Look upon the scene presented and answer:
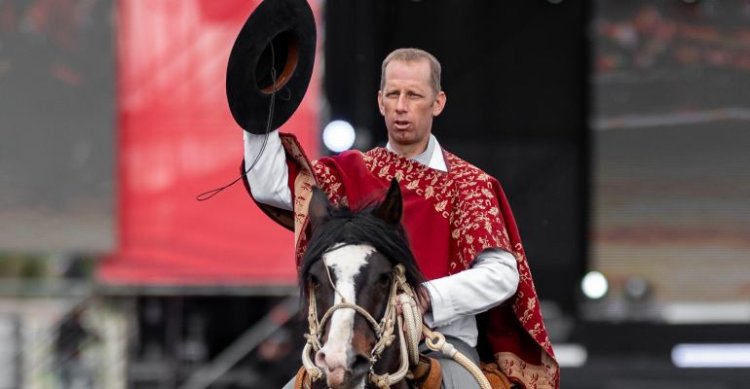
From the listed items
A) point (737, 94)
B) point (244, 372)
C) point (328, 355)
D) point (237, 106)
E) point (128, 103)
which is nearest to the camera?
point (328, 355)

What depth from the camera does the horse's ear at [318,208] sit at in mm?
4203

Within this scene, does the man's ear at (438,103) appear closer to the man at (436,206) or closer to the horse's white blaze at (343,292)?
the man at (436,206)

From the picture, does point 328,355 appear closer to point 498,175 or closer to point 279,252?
point 498,175

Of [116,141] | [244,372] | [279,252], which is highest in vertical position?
[116,141]

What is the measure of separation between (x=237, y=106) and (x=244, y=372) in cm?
821

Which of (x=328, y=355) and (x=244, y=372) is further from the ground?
(x=328, y=355)

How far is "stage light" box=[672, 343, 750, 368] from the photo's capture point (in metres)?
8.20

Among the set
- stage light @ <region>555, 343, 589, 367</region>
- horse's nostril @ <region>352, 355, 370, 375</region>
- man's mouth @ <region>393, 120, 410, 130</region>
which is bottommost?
stage light @ <region>555, 343, 589, 367</region>

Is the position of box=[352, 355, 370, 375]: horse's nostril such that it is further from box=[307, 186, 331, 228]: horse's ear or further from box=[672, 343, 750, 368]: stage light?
box=[672, 343, 750, 368]: stage light

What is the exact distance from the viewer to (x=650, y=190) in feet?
27.5

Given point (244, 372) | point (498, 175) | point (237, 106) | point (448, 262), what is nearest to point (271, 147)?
point (237, 106)

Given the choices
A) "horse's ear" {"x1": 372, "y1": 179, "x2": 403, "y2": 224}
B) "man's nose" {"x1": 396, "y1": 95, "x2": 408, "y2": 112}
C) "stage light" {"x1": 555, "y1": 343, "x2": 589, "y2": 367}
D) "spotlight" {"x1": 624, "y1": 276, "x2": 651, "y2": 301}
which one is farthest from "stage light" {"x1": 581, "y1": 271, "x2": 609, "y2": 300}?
"horse's ear" {"x1": 372, "y1": 179, "x2": 403, "y2": 224}

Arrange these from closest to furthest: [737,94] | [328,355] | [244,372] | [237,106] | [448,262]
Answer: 1. [328,355]
2. [237,106]
3. [448,262]
4. [737,94]
5. [244,372]

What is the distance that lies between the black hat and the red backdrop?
6.50 metres
